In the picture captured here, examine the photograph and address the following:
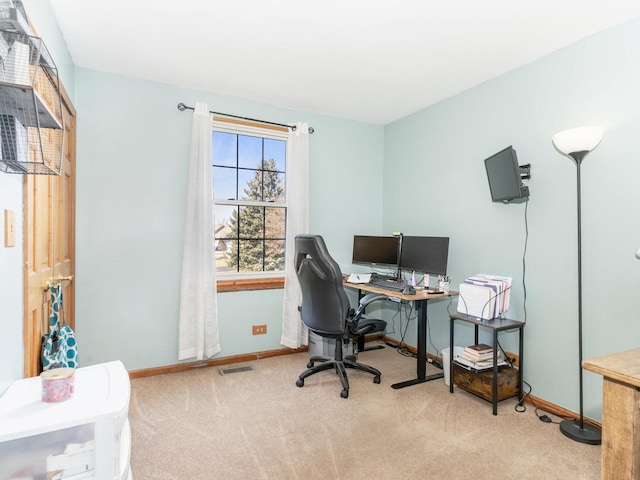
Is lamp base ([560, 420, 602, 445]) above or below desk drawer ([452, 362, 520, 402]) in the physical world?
below

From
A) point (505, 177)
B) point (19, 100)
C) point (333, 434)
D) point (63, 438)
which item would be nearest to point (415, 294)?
point (505, 177)

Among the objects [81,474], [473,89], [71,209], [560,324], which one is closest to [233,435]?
[81,474]

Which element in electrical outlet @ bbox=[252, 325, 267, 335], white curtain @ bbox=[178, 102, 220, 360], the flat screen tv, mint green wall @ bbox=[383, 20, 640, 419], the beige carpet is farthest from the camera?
electrical outlet @ bbox=[252, 325, 267, 335]

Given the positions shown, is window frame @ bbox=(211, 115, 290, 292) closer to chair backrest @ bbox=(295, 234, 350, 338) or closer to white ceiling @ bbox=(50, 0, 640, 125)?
white ceiling @ bbox=(50, 0, 640, 125)

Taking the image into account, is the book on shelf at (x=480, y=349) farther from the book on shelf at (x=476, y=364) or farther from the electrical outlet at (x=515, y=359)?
the electrical outlet at (x=515, y=359)

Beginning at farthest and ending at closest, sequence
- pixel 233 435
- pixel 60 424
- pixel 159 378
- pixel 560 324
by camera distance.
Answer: pixel 159 378
pixel 560 324
pixel 233 435
pixel 60 424

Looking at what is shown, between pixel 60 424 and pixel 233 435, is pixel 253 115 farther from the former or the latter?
pixel 60 424

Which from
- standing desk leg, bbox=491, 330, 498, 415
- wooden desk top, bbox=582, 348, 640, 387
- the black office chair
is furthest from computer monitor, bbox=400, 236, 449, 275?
wooden desk top, bbox=582, 348, 640, 387

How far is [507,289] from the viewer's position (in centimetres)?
271

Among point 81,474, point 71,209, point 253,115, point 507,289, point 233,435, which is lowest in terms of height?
point 233,435

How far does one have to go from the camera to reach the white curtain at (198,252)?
316 cm

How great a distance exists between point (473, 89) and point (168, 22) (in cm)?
243

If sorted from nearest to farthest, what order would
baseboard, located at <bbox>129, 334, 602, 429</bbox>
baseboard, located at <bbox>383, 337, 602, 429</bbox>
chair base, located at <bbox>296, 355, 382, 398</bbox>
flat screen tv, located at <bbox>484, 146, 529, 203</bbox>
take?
baseboard, located at <bbox>383, 337, 602, 429</bbox>
baseboard, located at <bbox>129, 334, 602, 429</bbox>
flat screen tv, located at <bbox>484, 146, 529, 203</bbox>
chair base, located at <bbox>296, 355, 382, 398</bbox>

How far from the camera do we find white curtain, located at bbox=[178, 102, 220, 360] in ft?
10.4
